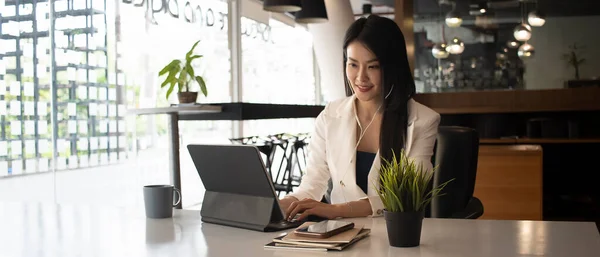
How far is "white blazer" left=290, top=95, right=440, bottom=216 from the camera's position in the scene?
8.41ft

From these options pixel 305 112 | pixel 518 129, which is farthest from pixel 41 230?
pixel 518 129

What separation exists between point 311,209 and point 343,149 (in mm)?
620

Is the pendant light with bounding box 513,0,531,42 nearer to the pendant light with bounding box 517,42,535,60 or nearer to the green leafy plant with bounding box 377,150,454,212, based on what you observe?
the pendant light with bounding box 517,42,535,60

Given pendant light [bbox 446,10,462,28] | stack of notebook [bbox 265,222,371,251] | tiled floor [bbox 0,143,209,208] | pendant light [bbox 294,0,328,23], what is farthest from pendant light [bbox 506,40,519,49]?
stack of notebook [bbox 265,222,371,251]

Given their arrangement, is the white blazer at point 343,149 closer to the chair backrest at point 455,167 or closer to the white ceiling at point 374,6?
the chair backrest at point 455,167

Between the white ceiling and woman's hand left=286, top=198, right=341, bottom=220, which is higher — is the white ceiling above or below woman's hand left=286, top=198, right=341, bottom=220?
above

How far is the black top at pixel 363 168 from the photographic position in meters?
2.65

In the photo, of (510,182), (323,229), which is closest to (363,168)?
(323,229)

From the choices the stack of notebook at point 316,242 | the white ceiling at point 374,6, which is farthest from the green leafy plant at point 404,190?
the white ceiling at point 374,6

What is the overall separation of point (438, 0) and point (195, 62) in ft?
14.3

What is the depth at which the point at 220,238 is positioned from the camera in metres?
1.74

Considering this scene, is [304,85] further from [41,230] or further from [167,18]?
[41,230]

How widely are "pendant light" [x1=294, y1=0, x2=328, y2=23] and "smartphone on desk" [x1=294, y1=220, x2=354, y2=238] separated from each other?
204 inches

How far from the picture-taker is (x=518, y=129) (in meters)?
6.88
